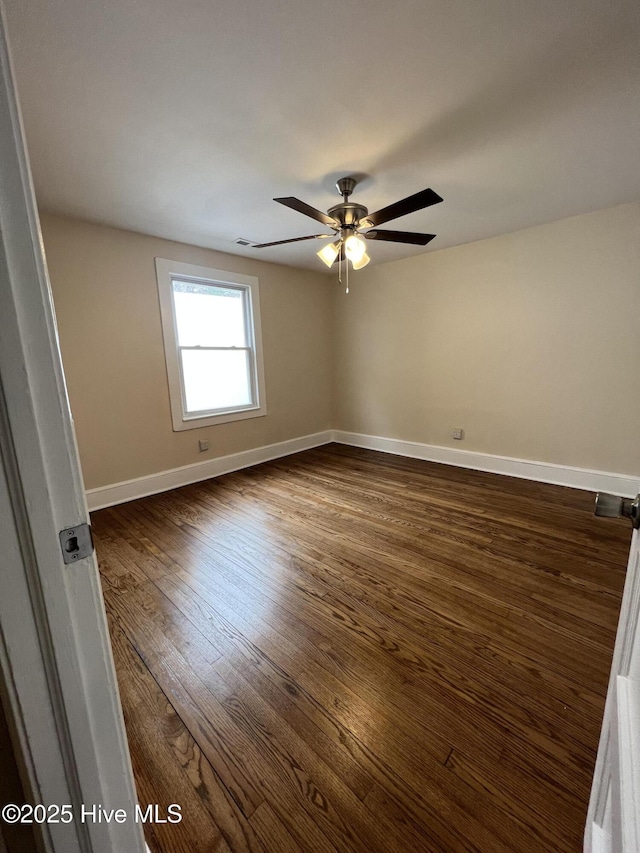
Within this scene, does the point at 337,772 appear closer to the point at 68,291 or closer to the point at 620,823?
the point at 620,823

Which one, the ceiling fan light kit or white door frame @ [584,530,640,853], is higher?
the ceiling fan light kit

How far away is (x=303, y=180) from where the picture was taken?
7.27 ft

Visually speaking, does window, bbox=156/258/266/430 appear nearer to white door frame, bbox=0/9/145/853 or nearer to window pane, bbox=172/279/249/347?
window pane, bbox=172/279/249/347

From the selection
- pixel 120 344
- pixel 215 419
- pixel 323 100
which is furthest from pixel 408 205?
pixel 215 419

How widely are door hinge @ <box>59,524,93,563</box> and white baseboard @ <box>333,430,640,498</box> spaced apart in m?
3.11

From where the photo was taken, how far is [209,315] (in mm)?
3656

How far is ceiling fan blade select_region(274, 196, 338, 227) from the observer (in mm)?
1812

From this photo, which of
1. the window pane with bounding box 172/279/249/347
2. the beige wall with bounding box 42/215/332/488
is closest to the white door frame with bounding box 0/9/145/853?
the beige wall with bounding box 42/215/332/488

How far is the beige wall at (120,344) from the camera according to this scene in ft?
8.97

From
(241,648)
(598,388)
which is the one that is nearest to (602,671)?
(241,648)

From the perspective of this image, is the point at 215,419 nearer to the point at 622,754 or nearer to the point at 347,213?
the point at 347,213

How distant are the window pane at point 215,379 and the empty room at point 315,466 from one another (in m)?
0.04

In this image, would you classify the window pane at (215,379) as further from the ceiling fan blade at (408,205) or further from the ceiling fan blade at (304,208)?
the ceiling fan blade at (408,205)

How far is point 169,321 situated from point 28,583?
10.6ft
